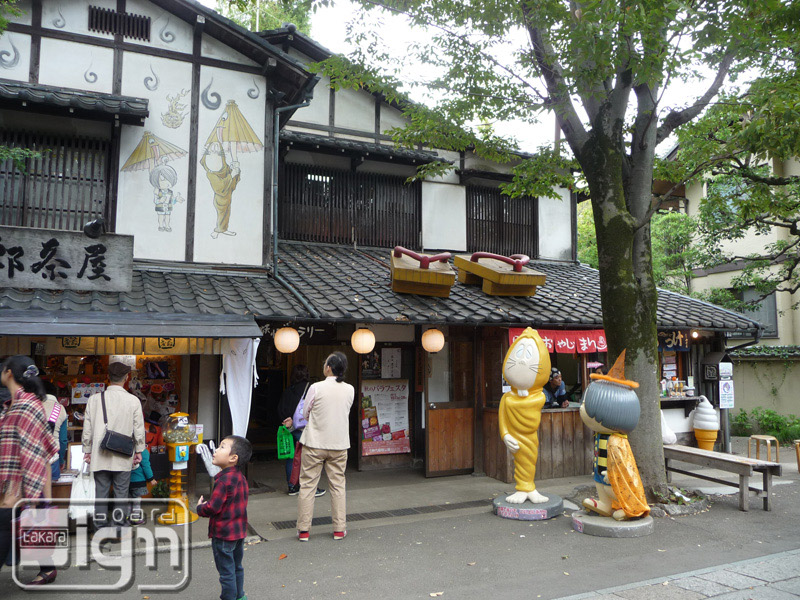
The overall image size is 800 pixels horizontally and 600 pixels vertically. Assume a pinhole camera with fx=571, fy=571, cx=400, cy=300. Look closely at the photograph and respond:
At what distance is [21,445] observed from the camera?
4.88m

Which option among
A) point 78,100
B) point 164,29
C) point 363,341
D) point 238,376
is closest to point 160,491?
point 238,376

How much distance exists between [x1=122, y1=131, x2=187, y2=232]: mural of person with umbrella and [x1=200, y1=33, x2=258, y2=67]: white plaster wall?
6.11 feet

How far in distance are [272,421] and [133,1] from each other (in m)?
8.87

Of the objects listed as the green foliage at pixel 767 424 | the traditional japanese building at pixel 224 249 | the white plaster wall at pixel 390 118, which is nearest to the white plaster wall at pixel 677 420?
the traditional japanese building at pixel 224 249

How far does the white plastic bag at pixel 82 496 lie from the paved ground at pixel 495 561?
1.05 meters

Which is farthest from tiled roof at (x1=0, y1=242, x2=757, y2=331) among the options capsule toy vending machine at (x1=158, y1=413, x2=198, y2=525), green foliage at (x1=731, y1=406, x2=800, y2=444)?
green foliage at (x1=731, y1=406, x2=800, y2=444)

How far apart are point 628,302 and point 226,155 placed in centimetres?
701

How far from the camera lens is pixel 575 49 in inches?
299

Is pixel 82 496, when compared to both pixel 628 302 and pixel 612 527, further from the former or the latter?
pixel 628 302

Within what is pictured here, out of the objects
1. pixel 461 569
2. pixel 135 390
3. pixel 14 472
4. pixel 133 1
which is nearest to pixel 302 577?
pixel 461 569

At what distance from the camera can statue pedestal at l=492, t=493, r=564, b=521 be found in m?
7.74

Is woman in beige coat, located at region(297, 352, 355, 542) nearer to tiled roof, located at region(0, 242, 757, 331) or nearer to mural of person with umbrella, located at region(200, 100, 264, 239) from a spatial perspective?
tiled roof, located at region(0, 242, 757, 331)

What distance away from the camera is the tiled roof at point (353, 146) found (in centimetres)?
1145

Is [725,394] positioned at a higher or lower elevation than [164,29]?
lower
